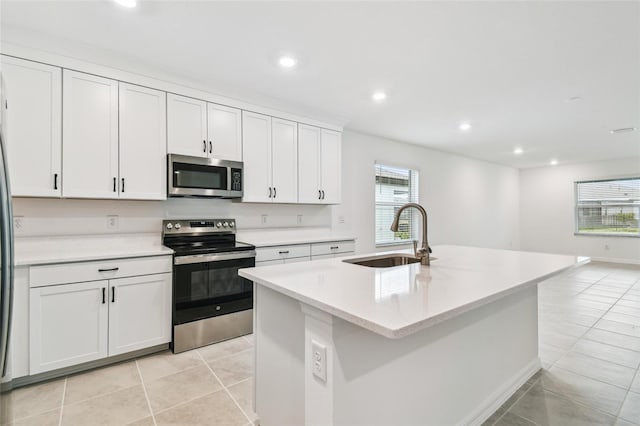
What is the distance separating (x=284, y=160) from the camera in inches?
142

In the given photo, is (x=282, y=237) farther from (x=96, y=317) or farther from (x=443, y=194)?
(x=443, y=194)

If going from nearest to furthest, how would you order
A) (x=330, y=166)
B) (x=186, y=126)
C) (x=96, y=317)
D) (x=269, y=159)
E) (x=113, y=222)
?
(x=96, y=317)
(x=113, y=222)
(x=186, y=126)
(x=269, y=159)
(x=330, y=166)

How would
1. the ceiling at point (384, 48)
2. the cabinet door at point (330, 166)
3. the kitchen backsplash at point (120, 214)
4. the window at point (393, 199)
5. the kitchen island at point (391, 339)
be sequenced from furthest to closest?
1. the window at point (393, 199)
2. the cabinet door at point (330, 166)
3. the kitchen backsplash at point (120, 214)
4. the ceiling at point (384, 48)
5. the kitchen island at point (391, 339)

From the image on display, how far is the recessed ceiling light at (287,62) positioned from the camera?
8.28 feet

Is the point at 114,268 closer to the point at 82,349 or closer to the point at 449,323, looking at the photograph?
the point at 82,349

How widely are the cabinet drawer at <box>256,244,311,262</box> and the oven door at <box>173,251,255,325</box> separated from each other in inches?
4.1

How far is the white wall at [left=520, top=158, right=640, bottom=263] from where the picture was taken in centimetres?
693

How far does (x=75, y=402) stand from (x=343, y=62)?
10.0 ft

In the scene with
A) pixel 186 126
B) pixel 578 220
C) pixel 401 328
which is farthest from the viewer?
pixel 578 220

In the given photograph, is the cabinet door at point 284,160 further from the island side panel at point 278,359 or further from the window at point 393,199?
the island side panel at point 278,359

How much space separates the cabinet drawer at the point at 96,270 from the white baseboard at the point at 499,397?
2.36m

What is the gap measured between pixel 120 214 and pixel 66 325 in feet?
3.37

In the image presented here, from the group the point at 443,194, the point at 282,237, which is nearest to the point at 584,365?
the point at 282,237

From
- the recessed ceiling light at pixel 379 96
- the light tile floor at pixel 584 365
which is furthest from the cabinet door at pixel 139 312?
the recessed ceiling light at pixel 379 96
